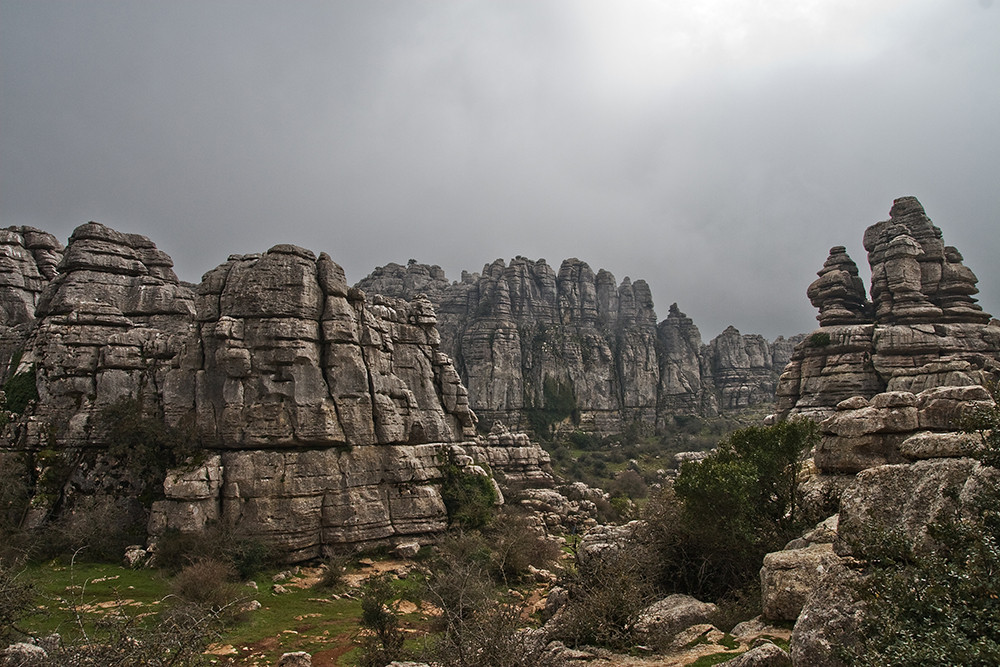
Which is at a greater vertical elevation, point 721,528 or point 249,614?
point 721,528

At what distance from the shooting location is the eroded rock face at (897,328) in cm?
3981

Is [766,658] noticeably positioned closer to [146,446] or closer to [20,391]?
[146,446]

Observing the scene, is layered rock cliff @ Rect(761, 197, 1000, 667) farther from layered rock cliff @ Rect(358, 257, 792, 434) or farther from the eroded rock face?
layered rock cliff @ Rect(358, 257, 792, 434)

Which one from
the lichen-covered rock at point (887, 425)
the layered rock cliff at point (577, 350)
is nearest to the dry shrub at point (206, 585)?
the lichen-covered rock at point (887, 425)

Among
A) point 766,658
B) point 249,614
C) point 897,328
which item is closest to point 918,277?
point 897,328

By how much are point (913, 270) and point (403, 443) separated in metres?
40.2

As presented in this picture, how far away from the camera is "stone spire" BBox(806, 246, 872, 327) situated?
45.1 metres

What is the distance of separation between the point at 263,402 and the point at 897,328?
142 feet

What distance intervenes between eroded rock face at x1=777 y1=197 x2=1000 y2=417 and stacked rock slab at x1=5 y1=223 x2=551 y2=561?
93.8 feet

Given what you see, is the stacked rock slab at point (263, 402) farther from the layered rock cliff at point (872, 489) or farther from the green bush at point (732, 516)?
the layered rock cliff at point (872, 489)

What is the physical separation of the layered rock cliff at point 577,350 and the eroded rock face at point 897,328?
175 ft

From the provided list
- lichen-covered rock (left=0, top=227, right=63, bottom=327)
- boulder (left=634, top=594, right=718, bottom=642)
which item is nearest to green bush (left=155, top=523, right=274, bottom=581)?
boulder (left=634, top=594, right=718, bottom=642)

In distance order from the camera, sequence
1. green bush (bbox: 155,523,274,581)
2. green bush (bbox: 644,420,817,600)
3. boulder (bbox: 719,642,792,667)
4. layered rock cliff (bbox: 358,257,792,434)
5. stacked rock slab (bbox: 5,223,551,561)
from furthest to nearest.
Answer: layered rock cliff (bbox: 358,257,792,434)
stacked rock slab (bbox: 5,223,551,561)
green bush (bbox: 155,523,274,581)
green bush (bbox: 644,420,817,600)
boulder (bbox: 719,642,792,667)

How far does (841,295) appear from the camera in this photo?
46.1 metres
